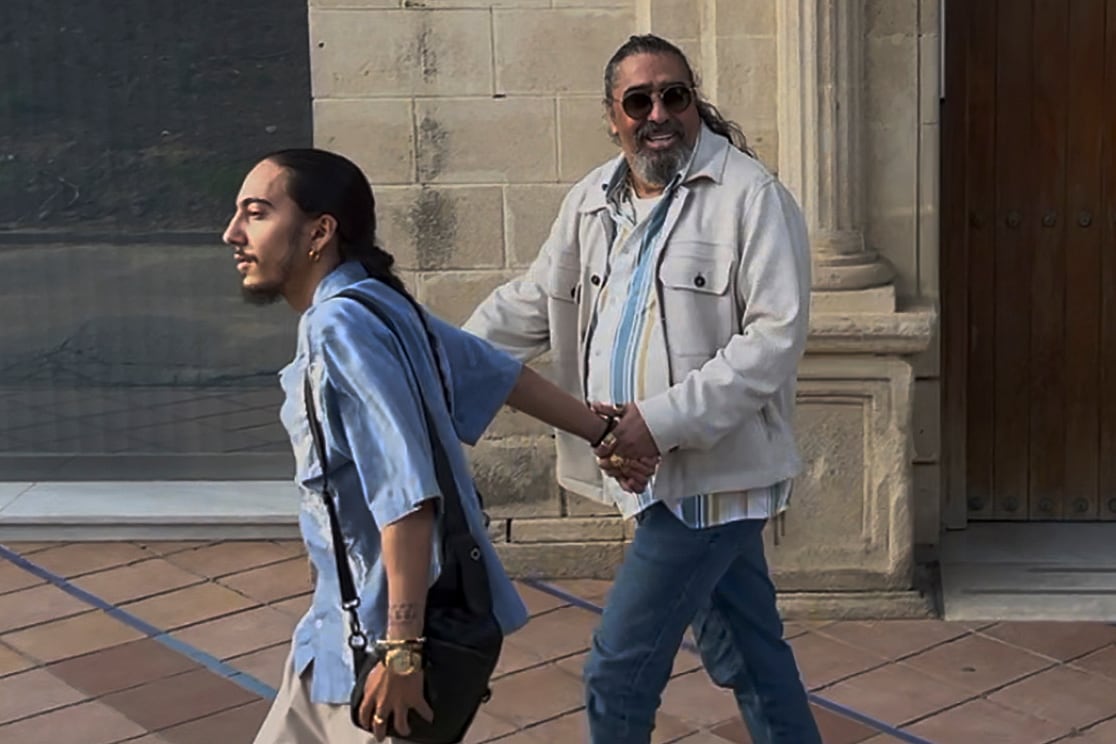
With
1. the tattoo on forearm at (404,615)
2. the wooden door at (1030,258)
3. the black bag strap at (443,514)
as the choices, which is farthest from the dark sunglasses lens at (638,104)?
the wooden door at (1030,258)

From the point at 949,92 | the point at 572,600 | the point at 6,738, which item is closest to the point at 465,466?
the point at 6,738

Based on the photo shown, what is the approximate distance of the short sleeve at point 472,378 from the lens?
114 inches

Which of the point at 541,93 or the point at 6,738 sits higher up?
the point at 541,93

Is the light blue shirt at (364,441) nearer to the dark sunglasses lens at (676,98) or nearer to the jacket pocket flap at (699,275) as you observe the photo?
the jacket pocket flap at (699,275)

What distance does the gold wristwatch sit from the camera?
104 inches

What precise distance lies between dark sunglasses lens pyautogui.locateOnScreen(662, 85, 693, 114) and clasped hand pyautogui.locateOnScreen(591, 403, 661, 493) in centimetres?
60

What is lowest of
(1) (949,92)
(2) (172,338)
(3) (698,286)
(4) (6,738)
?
(4) (6,738)

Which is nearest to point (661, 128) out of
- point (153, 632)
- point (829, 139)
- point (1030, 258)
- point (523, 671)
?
point (829, 139)

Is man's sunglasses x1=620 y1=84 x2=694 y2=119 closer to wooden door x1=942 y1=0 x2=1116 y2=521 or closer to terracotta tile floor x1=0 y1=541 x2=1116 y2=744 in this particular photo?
terracotta tile floor x1=0 y1=541 x2=1116 y2=744

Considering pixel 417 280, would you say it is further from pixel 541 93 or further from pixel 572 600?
pixel 572 600

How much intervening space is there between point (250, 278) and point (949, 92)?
12.0ft

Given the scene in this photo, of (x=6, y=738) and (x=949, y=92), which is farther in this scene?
(x=949, y=92)

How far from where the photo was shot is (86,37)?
6.48 metres

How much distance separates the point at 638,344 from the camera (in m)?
3.51
